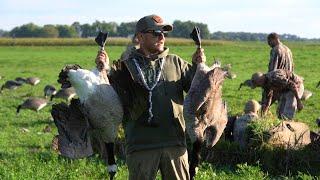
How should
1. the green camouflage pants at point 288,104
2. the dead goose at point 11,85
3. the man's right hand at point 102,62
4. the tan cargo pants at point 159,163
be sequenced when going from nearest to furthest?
the man's right hand at point 102,62 < the tan cargo pants at point 159,163 < the green camouflage pants at point 288,104 < the dead goose at point 11,85

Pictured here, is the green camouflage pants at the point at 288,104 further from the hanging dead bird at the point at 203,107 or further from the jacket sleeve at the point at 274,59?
the hanging dead bird at the point at 203,107

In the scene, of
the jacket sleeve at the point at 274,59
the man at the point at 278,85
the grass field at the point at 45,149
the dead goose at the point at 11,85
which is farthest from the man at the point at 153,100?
the dead goose at the point at 11,85

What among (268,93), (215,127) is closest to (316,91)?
(268,93)

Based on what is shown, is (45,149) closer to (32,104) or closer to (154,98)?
(32,104)

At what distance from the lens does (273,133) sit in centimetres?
915

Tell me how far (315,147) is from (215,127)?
171 inches

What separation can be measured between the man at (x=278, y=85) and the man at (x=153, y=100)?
6591 mm

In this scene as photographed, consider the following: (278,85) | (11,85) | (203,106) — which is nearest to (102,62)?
(203,106)

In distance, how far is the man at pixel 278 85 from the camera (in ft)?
37.4

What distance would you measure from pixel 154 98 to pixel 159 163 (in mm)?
606

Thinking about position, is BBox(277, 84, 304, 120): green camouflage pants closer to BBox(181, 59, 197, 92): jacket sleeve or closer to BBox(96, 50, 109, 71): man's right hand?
BBox(181, 59, 197, 92): jacket sleeve

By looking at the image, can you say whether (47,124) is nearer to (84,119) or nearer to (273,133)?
(273,133)

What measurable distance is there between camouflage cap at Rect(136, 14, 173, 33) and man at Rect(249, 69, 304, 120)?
6781 millimetres

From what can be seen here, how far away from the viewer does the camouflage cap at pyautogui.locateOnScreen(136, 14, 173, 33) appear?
4773 mm
